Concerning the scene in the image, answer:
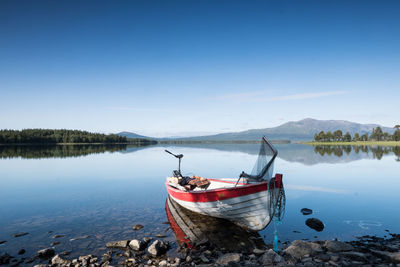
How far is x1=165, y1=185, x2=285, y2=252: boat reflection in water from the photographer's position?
12.6 m

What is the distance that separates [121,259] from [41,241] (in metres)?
5.65

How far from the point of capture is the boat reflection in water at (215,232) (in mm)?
12570

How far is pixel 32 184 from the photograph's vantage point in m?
32.1

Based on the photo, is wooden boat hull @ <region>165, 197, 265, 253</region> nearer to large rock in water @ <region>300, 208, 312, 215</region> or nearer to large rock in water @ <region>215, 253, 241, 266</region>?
large rock in water @ <region>215, 253, 241, 266</region>

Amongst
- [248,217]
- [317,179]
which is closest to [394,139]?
[317,179]

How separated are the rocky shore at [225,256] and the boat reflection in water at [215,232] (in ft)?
3.35

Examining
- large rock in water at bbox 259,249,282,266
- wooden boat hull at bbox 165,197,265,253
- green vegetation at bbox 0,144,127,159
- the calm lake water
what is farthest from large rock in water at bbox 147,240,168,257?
green vegetation at bbox 0,144,127,159

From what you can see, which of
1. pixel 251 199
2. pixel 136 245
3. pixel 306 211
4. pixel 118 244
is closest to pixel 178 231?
pixel 136 245

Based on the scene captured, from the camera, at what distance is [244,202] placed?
13625mm

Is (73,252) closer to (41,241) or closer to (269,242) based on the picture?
(41,241)

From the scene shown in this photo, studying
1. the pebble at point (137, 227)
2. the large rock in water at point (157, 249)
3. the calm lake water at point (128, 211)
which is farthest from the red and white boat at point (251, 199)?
the large rock in water at point (157, 249)

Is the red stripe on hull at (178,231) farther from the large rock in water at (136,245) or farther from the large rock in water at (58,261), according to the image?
the large rock in water at (58,261)

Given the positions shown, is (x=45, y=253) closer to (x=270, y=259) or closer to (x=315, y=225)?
(x=270, y=259)

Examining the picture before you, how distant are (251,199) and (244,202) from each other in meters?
0.48
